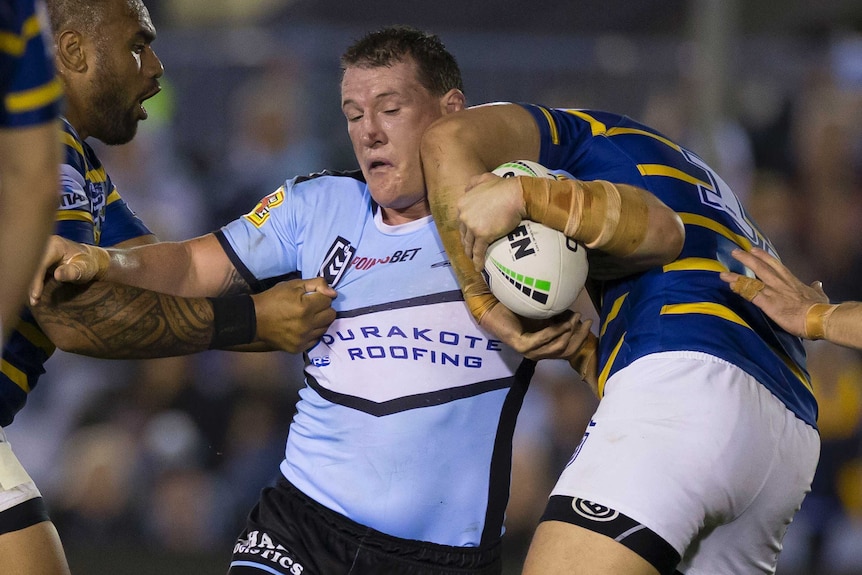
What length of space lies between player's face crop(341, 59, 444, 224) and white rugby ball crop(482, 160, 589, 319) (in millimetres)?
591

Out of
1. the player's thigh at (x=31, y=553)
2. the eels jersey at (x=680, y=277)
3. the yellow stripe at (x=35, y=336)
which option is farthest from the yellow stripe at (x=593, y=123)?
the player's thigh at (x=31, y=553)

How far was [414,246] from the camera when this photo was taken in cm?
372

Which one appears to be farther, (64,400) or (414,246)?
(64,400)

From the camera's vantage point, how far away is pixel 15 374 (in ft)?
12.2

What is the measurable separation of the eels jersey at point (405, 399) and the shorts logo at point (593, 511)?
0.76 metres

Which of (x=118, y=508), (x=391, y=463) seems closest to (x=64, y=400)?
(x=118, y=508)

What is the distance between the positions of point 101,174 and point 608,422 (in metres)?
2.08

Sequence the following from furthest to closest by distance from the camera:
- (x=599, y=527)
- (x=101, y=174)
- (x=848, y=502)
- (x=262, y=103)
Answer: (x=262, y=103) < (x=848, y=502) < (x=101, y=174) < (x=599, y=527)

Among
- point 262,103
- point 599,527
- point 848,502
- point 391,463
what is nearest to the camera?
point 599,527

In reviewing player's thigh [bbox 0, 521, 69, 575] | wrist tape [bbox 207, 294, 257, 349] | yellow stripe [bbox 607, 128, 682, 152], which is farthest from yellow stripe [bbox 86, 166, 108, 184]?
yellow stripe [bbox 607, 128, 682, 152]

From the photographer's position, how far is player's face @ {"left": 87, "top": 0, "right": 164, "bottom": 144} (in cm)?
404

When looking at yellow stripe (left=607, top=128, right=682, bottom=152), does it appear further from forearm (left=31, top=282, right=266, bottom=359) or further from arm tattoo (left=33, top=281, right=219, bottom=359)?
arm tattoo (left=33, top=281, right=219, bottom=359)

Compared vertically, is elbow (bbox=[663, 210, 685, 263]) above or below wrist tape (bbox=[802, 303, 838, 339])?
above

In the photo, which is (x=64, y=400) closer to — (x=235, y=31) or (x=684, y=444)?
(x=235, y=31)
